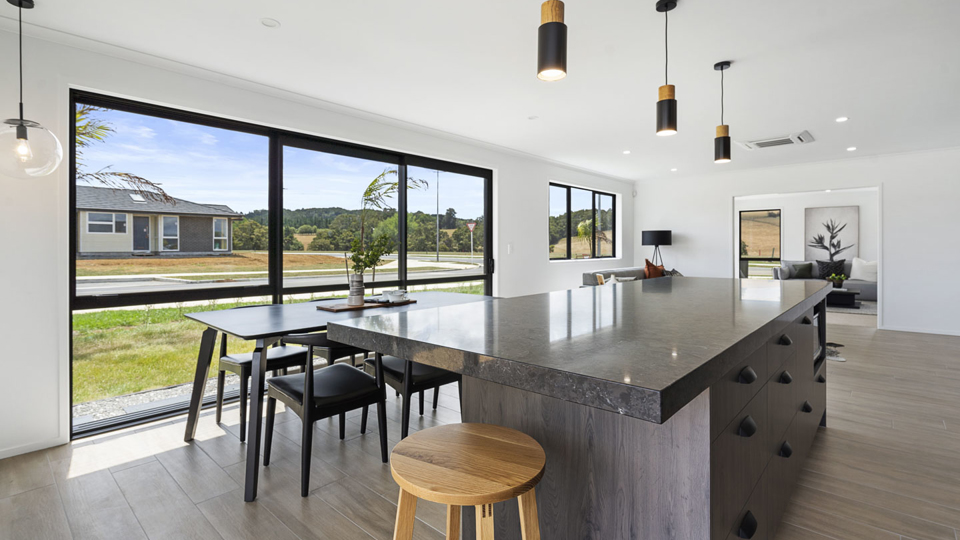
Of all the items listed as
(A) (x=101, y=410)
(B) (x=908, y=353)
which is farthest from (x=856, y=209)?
(A) (x=101, y=410)

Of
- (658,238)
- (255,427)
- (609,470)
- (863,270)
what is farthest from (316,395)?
(863,270)

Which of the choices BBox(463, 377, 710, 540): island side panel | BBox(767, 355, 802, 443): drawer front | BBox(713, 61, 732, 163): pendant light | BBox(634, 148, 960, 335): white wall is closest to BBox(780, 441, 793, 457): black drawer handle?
BBox(767, 355, 802, 443): drawer front

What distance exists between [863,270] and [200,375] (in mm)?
10339

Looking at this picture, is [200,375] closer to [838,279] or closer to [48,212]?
[48,212]

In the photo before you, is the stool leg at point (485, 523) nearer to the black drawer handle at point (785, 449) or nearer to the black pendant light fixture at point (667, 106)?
the black drawer handle at point (785, 449)

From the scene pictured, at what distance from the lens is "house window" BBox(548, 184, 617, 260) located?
6.75 meters

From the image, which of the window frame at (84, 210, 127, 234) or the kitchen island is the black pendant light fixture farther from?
the window frame at (84, 210, 127, 234)

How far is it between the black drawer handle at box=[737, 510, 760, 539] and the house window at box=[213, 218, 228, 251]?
3.61 metres

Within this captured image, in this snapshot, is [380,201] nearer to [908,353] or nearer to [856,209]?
[908,353]

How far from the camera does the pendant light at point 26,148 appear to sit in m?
2.07

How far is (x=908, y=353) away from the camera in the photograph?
462 centimetres

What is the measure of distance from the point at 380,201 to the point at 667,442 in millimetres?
3873

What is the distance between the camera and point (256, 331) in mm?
2039

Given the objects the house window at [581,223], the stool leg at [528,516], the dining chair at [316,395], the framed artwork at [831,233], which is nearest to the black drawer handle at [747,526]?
the stool leg at [528,516]
